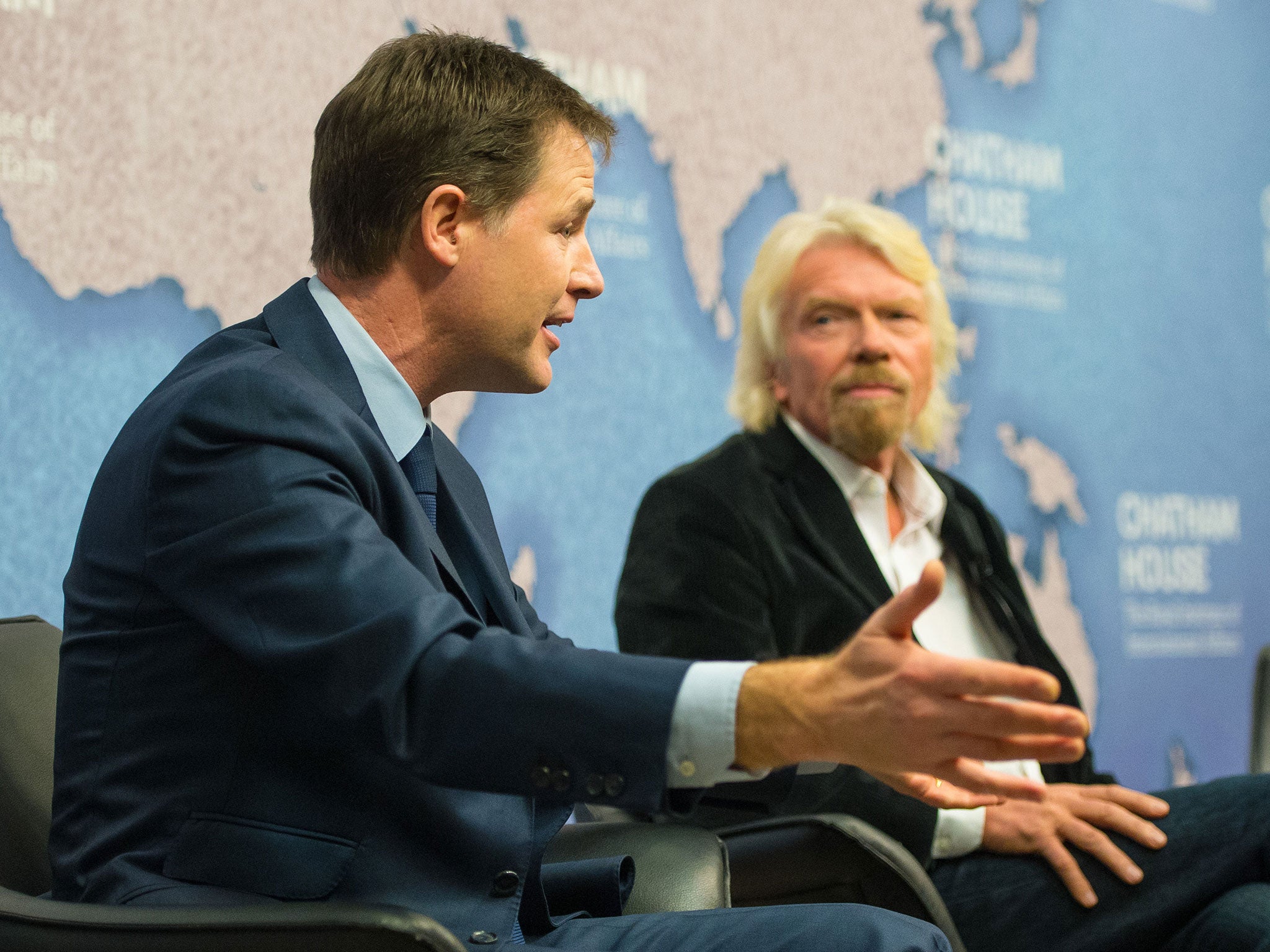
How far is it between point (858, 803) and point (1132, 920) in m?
0.41

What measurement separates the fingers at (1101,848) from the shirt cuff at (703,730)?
3.68 feet

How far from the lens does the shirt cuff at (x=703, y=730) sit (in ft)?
3.09

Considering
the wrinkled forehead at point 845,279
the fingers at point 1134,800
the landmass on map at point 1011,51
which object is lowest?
the fingers at point 1134,800

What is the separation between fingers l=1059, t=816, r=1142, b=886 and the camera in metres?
1.85

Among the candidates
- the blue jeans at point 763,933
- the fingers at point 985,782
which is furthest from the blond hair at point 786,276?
the fingers at point 985,782

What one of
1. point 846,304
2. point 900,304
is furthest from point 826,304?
point 900,304

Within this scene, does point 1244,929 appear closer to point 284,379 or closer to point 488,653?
point 488,653

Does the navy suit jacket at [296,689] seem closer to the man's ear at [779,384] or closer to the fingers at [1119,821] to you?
the fingers at [1119,821]

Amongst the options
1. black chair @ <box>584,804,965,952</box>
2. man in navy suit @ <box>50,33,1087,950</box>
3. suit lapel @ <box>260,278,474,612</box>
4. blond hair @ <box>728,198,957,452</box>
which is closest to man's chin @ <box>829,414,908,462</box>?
blond hair @ <box>728,198,957,452</box>

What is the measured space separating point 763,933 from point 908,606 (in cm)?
45

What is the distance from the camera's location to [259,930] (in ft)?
3.12

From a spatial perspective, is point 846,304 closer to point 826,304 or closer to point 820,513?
point 826,304

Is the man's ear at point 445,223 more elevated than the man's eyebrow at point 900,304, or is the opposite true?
the man's eyebrow at point 900,304

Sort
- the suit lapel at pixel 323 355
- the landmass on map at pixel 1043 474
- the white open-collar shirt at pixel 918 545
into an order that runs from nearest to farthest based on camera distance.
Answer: the suit lapel at pixel 323 355 → the white open-collar shirt at pixel 918 545 → the landmass on map at pixel 1043 474
